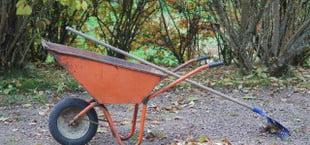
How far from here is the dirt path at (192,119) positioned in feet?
15.0

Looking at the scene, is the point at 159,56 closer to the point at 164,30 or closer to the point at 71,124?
the point at 164,30

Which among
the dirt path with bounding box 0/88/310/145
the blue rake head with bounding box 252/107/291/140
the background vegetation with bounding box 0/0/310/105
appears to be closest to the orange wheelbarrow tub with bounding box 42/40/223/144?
the dirt path with bounding box 0/88/310/145

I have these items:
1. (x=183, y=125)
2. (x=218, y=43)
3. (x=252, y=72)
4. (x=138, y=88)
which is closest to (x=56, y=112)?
(x=138, y=88)

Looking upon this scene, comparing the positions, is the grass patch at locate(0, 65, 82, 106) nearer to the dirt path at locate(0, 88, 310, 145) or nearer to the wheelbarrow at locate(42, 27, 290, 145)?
the dirt path at locate(0, 88, 310, 145)

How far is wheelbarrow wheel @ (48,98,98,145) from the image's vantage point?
4166 mm

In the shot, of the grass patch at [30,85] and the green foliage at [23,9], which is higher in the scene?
the green foliage at [23,9]

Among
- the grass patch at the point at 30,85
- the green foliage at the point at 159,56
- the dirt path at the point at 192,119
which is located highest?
the green foliage at the point at 159,56

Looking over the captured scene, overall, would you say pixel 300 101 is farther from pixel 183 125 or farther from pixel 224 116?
pixel 183 125

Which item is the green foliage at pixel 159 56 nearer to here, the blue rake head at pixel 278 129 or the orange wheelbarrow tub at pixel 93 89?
the blue rake head at pixel 278 129

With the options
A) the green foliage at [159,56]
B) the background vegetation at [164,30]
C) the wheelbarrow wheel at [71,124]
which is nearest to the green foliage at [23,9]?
the background vegetation at [164,30]

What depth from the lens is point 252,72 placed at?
7211mm

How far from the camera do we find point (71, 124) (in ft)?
13.9

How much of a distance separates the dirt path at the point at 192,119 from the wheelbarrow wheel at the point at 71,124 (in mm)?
251

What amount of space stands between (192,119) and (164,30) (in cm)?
385
